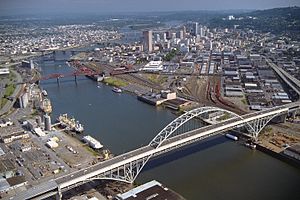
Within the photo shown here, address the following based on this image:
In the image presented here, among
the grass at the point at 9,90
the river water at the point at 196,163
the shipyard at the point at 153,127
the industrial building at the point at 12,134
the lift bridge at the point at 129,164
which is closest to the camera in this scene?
the lift bridge at the point at 129,164

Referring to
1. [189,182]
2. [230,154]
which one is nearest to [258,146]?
[230,154]

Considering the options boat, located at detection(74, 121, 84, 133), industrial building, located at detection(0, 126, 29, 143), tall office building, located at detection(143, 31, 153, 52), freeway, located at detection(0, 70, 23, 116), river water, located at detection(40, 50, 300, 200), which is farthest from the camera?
tall office building, located at detection(143, 31, 153, 52)

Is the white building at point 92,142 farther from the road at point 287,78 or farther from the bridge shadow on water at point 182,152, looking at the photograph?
the road at point 287,78

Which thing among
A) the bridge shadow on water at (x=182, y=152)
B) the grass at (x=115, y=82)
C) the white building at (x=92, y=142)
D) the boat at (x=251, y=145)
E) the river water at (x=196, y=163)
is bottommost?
the river water at (x=196, y=163)

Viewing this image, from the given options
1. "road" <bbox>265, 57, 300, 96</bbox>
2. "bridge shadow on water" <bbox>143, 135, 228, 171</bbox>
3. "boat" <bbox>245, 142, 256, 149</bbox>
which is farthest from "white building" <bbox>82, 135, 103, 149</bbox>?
"road" <bbox>265, 57, 300, 96</bbox>

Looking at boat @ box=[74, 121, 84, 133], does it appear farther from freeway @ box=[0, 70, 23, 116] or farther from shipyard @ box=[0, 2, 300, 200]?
freeway @ box=[0, 70, 23, 116]

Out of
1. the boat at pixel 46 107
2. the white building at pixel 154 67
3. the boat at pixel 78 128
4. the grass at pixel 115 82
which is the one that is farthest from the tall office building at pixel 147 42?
the boat at pixel 78 128

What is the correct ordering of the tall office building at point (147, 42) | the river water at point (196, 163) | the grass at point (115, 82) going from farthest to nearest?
the tall office building at point (147, 42), the grass at point (115, 82), the river water at point (196, 163)

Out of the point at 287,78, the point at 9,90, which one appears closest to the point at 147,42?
the point at 287,78
